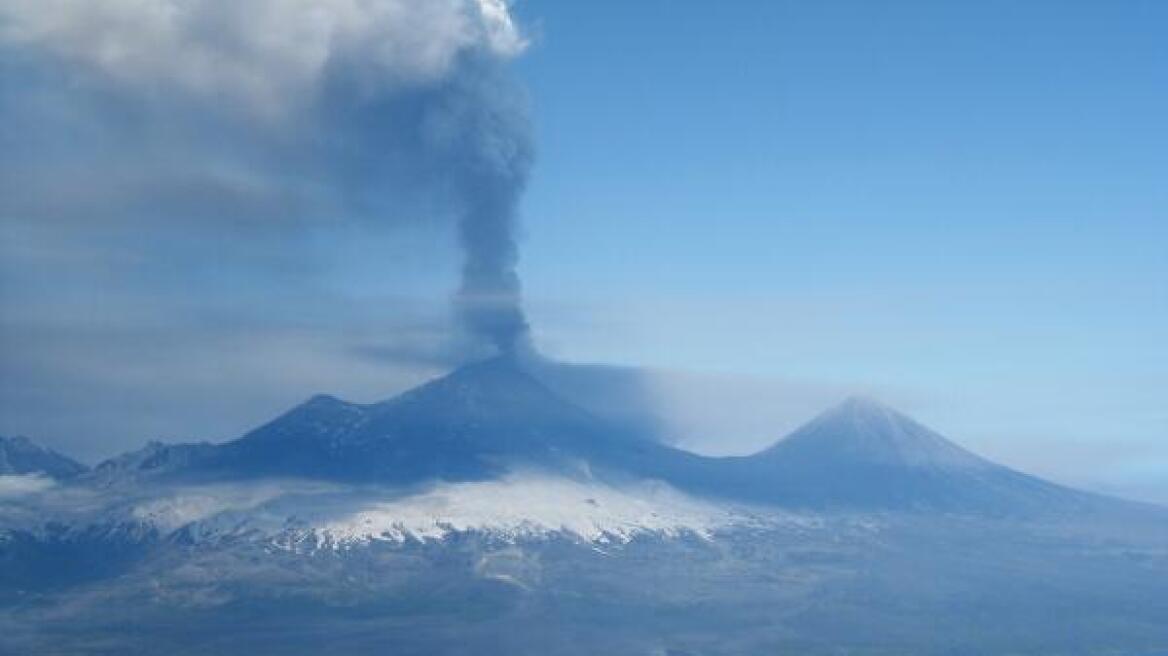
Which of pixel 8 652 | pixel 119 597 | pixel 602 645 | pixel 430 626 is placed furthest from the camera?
pixel 119 597

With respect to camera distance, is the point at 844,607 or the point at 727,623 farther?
the point at 844,607

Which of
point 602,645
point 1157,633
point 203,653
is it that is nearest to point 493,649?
point 602,645

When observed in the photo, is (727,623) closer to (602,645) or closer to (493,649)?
(602,645)

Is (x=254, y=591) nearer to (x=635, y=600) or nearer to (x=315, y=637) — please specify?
(x=315, y=637)

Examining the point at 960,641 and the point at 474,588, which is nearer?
the point at 960,641

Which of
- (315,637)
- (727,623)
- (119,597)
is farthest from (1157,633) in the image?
Answer: (119,597)

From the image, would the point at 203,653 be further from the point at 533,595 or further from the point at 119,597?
the point at 533,595

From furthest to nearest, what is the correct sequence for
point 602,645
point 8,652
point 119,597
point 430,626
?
point 119,597, point 430,626, point 602,645, point 8,652

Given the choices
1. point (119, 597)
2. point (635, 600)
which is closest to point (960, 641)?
point (635, 600)
